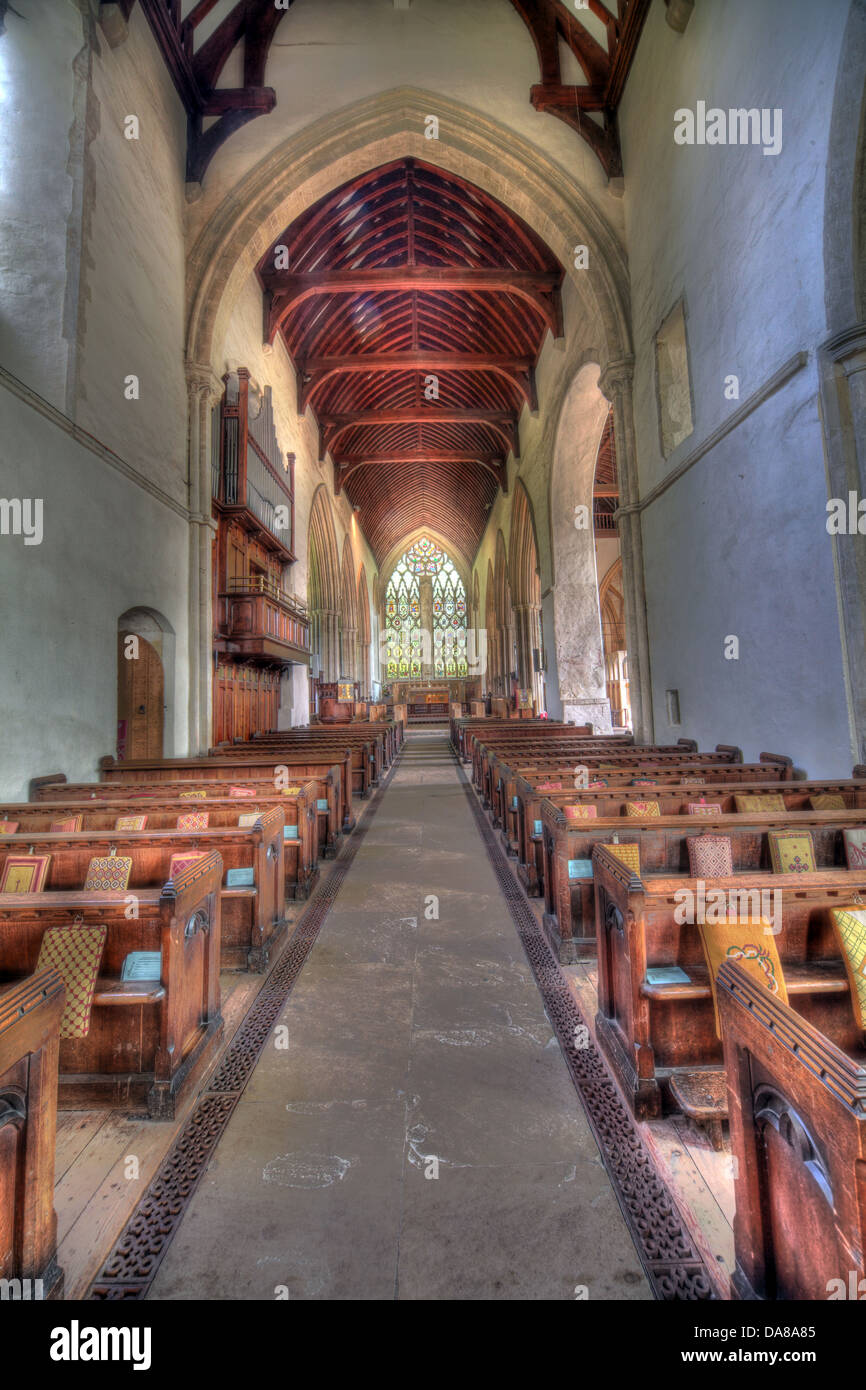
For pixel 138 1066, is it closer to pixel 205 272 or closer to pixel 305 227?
pixel 205 272

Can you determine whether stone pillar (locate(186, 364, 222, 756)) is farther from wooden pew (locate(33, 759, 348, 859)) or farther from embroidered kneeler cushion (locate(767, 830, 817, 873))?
embroidered kneeler cushion (locate(767, 830, 817, 873))

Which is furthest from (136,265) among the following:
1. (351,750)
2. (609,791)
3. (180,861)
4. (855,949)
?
(855,949)

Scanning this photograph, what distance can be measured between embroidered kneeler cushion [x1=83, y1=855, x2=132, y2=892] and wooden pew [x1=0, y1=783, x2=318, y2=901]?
0.62 meters

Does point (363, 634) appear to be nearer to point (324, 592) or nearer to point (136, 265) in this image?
point (324, 592)

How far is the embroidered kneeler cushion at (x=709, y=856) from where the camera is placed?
2.54m

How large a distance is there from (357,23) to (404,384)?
8.61 metres

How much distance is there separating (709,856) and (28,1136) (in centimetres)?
237

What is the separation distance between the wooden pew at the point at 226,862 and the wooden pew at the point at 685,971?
152cm

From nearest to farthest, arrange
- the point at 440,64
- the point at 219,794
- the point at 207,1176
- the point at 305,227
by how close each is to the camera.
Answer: the point at 207,1176, the point at 219,794, the point at 440,64, the point at 305,227

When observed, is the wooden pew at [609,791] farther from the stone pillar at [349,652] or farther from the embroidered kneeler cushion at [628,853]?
the stone pillar at [349,652]

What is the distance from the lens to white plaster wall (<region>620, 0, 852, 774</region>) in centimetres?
398

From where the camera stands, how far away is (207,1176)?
5.20ft

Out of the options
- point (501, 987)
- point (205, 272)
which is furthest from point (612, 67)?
point (501, 987)
